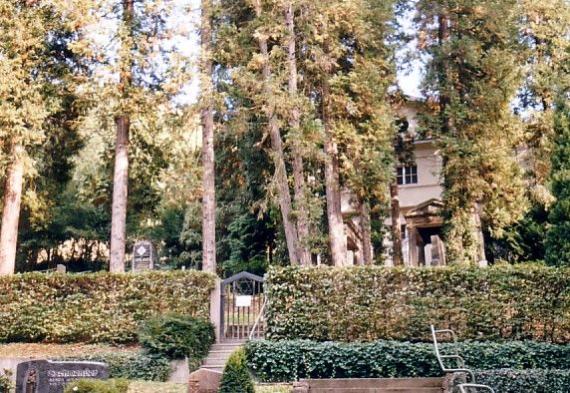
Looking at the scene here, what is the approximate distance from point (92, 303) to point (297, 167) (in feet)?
25.8

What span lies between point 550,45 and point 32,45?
19.5 metres

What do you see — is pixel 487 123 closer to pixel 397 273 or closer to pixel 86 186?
pixel 397 273

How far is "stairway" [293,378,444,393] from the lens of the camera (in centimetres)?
1172

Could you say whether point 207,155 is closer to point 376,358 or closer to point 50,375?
point 376,358

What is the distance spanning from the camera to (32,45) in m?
19.7

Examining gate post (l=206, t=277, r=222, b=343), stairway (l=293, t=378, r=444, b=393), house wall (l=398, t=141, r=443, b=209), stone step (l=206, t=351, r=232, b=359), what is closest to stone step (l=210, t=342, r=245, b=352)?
stone step (l=206, t=351, r=232, b=359)

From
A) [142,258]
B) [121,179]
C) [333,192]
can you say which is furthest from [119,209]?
[333,192]

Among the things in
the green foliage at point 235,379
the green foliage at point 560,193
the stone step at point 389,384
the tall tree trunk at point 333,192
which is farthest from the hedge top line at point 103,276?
the green foliage at point 560,193

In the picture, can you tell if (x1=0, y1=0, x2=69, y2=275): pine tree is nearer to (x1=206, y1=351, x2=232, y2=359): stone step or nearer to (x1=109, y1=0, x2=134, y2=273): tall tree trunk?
(x1=109, y1=0, x2=134, y2=273): tall tree trunk

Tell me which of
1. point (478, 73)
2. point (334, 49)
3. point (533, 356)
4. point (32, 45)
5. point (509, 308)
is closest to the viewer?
point (533, 356)

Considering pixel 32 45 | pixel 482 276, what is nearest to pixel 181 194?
pixel 32 45

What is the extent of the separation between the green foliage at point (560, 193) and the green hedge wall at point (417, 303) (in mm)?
3356

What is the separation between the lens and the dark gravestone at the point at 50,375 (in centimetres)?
1063

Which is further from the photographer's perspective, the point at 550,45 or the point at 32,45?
the point at 550,45
